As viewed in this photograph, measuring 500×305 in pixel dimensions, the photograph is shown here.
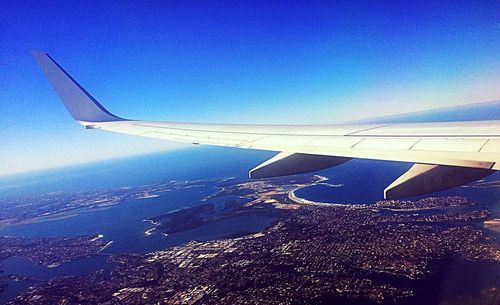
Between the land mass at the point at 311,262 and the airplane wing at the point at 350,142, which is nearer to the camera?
the airplane wing at the point at 350,142

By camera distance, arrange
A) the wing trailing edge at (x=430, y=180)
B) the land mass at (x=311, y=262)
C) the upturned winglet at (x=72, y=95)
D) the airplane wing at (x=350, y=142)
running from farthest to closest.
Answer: the land mass at (x=311, y=262)
the upturned winglet at (x=72, y=95)
the wing trailing edge at (x=430, y=180)
the airplane wing at (x=350, y=142)

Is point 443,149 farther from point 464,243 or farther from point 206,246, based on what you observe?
point 206,246

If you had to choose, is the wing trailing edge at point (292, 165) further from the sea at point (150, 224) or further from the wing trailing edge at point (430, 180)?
the sea at point (150, 224)

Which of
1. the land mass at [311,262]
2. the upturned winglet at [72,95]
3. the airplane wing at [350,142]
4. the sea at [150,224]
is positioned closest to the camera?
the airplane wing at [350,142]

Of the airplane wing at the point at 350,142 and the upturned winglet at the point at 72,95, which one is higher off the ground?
the upturned winglet at the point at 72,95

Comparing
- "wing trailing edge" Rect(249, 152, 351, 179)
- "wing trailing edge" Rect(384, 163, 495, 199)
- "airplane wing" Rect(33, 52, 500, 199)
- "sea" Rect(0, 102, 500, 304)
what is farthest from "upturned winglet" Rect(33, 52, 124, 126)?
"sea" Rect(0, 102, 500, 304)

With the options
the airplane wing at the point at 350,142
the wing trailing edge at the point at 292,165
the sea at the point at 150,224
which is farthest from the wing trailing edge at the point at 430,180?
the sea at the point at 150,224

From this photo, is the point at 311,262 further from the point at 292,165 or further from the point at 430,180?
the point at 430,180

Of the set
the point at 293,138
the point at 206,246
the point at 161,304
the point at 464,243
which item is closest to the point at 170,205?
the point at 206,246
